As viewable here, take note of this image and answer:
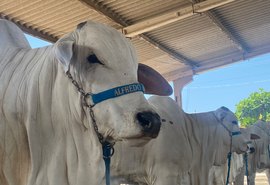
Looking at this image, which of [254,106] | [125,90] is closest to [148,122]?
[125,90]

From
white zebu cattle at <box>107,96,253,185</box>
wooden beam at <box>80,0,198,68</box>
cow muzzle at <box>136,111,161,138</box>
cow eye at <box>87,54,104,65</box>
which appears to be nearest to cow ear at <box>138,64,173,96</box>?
cow eye at <box>87,54,104,65</box>

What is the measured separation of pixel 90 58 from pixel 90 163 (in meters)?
0.34

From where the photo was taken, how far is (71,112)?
128 cm

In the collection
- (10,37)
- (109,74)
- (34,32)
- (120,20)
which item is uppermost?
(120,20)

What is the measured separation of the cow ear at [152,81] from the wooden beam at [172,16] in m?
3.24

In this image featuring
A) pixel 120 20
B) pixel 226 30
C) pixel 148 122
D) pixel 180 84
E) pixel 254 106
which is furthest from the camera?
pixel 254 106

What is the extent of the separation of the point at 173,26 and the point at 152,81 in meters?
4.17

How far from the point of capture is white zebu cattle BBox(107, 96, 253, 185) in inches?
143

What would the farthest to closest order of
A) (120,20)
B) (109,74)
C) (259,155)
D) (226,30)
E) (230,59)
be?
(230,59) → (259,155) → (226,30) → (120,20) → (109,74)

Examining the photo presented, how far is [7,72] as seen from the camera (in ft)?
4.87

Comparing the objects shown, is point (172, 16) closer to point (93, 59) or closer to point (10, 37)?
point (10, 37)

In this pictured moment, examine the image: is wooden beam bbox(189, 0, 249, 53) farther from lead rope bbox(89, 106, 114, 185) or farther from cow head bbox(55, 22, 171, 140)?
lead rope bbox(89, 106, 114, 185)

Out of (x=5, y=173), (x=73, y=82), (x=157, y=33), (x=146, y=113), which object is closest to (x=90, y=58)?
(x=73, y=82)

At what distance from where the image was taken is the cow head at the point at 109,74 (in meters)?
1.10
